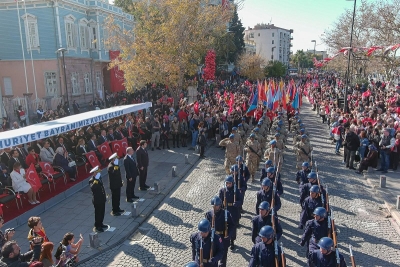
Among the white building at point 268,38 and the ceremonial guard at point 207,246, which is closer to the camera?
the ceremonial guard at point 207,246

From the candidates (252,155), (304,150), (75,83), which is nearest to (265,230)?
(252,155)

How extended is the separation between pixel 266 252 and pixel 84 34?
99.9 feet

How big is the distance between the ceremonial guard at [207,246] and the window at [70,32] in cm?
2733

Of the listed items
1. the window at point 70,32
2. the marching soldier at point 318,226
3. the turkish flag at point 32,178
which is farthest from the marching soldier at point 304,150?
the window at point 70,32

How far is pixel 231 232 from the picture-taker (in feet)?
23.7

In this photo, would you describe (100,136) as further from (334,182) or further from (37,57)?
(37,57)

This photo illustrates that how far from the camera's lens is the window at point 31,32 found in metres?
27.7

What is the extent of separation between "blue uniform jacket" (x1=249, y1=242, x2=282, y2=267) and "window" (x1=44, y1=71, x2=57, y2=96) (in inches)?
1068

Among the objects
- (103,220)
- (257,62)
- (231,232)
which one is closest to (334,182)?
(231,232)

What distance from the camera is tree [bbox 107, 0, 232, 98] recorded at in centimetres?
1984

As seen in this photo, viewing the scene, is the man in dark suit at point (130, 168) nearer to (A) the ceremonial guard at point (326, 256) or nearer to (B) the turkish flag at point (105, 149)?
(B) the turkish flag at point (105, 149)

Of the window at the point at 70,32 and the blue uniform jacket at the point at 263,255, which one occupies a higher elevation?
the window at the point at 70,32

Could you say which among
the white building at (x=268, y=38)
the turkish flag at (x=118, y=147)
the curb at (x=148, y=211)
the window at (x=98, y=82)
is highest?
the white building at (x=268, y=38)

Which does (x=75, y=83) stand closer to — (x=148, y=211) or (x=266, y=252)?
(x=148, y=211)
